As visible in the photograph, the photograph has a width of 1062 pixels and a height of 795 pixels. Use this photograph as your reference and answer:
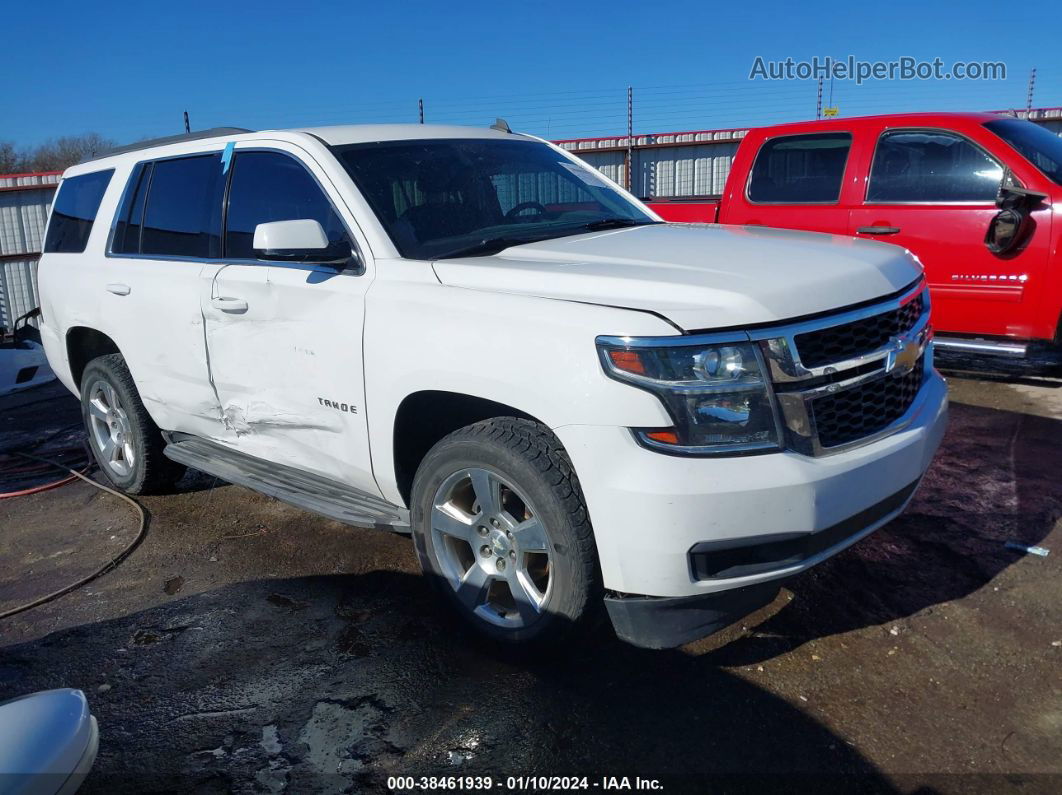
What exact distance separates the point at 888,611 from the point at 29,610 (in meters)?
3.68

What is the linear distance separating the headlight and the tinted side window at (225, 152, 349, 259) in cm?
158

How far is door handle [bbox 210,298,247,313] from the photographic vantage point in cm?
372

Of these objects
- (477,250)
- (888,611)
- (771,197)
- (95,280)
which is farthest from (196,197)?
(771,197)

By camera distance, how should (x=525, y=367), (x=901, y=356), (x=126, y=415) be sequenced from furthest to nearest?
(x=126, y=415) < (x=901, y=356) < (x=525, y=367)

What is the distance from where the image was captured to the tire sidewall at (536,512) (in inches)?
107

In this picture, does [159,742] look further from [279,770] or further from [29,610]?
[29,610]

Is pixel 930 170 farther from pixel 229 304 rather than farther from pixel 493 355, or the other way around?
pixel 229 304

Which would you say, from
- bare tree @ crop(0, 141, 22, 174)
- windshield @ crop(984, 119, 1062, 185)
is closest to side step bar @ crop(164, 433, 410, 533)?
windshield @ crop(984, 119, 1062, 185)

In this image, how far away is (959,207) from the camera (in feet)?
20.0

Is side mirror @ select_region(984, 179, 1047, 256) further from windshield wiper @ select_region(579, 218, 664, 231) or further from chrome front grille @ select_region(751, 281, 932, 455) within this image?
chrome front grille @ select_region(751, 281, 932, 455)

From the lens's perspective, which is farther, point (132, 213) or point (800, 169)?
point (800, 169)

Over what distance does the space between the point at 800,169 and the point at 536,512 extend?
5.17 metres

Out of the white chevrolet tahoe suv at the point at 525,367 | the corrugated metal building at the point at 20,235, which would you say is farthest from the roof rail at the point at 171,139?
the corrugated metal building at the point at 20,235

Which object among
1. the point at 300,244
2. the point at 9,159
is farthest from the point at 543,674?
the point at 9,159
